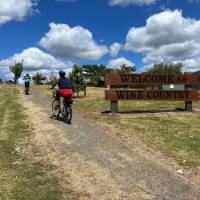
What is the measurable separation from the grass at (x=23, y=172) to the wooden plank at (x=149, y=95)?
6.02 m

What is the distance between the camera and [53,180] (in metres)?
8.21

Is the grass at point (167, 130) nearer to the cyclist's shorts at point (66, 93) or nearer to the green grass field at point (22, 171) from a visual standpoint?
the cyclist's shorts at point (66, 93)

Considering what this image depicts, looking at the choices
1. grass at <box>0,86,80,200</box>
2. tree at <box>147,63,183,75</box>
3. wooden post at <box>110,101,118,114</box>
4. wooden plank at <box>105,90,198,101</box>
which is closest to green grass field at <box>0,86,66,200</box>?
grass at <box>0,86,80,200</box>

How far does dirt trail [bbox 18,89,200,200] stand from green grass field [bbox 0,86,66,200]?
0.32 m

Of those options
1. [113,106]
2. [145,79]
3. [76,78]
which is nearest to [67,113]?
[113,106]

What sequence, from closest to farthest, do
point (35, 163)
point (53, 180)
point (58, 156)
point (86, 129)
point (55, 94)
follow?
point (53, 180) < point (35, 163) < point (58, 156) < point (86, 129) < point (55, 94)

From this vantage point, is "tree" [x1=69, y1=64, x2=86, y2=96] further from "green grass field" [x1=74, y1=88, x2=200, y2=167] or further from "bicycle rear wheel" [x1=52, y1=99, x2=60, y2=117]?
"bicycle rear wheel" [x1=52, y1=99, x2=60, y2=117]

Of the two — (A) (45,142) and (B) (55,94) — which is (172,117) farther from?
(A) (45,142)

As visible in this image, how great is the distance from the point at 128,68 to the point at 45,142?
83721mm

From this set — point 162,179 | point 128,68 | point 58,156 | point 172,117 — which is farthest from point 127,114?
point 128,68

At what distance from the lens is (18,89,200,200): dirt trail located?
24.8 feet

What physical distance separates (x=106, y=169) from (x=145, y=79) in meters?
10.4

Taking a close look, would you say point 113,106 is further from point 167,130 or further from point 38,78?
point 38,78

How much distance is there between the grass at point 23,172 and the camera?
7.45m
